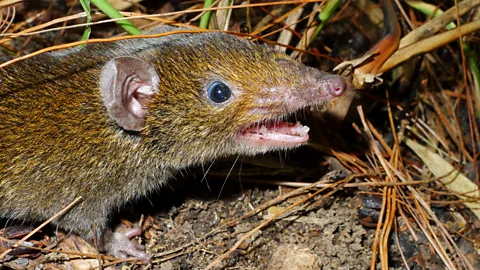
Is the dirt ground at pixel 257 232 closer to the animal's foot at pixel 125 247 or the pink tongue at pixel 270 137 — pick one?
the animal's foot at pixel 125 247

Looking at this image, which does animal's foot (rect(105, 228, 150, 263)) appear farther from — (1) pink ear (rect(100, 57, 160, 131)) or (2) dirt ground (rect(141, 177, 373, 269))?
(1) pink ear (rect(100, 57, 160, 131))

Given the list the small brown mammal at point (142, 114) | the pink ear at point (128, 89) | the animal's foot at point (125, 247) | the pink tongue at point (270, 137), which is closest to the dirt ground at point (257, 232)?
the animal's foot at point (125, 247)

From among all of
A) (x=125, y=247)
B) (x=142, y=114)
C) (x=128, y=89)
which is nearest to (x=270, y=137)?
(x=142, y=114)

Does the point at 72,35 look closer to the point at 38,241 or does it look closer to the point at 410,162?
the point at 38,241

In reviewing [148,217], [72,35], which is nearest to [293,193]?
[148,217]

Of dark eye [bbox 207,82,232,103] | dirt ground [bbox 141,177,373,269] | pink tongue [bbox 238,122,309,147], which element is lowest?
dirt ground [bbox 141,177,373,269]

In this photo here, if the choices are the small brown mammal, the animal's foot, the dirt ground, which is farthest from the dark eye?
the animal's foot

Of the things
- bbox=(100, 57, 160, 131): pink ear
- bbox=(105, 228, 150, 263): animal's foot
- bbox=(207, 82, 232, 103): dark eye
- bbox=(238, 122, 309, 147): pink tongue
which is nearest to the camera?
bbox=(100, 57, 160, 131): pink ear
